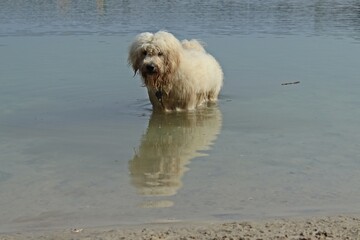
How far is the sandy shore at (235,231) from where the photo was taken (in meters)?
4.36

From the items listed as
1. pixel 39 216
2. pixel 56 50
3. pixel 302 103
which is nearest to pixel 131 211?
pixel 39 216

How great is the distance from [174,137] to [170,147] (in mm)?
455

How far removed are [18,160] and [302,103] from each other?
12.9ft

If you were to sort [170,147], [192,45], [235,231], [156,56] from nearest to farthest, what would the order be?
[235,231]
[170,147]
[156,56]
[192,45]

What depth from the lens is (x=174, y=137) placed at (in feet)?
24.7

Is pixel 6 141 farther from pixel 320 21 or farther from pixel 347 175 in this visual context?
pixel 320 21

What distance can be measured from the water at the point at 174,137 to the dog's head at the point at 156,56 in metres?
0.52

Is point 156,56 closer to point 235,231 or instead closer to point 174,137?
point 174,137

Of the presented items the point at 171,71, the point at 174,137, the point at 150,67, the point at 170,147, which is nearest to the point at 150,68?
the point at 150,67

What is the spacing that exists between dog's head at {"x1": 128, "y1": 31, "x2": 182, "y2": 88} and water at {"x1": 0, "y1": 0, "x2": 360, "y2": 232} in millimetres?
524

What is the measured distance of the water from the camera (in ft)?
17.1

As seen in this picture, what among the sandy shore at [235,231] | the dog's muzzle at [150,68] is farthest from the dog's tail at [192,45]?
the sandy shore at [235,231]

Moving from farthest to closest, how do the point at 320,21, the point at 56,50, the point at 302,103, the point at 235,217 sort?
the point at 320,21 < the point at 56,50 < the point at 302,103 < the point at 235,217

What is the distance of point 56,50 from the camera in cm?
1352
